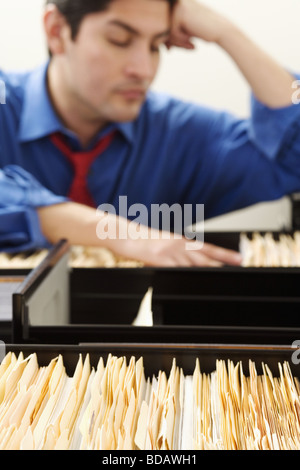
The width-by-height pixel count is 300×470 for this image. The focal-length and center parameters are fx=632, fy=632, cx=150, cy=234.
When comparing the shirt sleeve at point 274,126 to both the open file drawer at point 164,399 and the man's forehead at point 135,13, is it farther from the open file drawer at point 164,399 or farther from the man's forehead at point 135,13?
the open file drawer at point 164,399

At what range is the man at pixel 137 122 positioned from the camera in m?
2.24

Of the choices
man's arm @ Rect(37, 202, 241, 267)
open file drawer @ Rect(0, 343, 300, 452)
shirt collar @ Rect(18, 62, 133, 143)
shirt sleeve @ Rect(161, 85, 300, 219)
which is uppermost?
shirt collar @ Rect(18, 62, 133, 143)

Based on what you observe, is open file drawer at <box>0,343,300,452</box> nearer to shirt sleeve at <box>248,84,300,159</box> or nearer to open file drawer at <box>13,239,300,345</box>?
open file drawer at <box>13,239,300,345</box>

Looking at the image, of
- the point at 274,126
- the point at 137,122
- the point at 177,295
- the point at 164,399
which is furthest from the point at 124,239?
the point at 164,399

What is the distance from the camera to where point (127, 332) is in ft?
2.96

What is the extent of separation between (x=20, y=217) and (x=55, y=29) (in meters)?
0.79

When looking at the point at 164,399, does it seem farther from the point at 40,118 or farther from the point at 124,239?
the point at 40,118

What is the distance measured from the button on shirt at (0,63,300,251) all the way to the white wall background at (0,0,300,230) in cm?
4

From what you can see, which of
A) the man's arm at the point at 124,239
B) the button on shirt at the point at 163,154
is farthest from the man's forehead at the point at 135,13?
the man's arm at the point at 124,239

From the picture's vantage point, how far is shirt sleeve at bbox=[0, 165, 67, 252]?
1.79m

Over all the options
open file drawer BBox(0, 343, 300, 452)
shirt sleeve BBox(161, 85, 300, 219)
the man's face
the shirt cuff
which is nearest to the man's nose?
the man's face

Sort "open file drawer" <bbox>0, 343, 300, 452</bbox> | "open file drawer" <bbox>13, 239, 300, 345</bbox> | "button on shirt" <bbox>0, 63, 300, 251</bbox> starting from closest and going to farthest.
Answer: "open file drawer" <bbox>0, 343, 300, 452</bbox>
"open file drawer" <bbox>13, 239, 300, 345</bbox>
"button on shirt" <bbox>0, 63, 300, 251</bbox>

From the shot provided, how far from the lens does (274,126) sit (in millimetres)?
2262

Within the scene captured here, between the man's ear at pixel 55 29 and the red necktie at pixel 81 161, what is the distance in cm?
31
